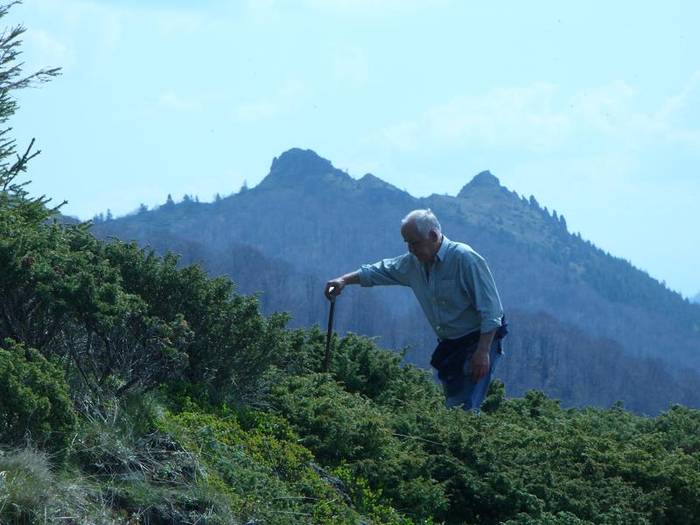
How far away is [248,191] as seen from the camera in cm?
11906

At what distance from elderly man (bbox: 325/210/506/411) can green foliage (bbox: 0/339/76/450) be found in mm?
3147

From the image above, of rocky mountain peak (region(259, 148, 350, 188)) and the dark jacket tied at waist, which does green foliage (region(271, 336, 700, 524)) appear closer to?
the dark jacket tied at waist

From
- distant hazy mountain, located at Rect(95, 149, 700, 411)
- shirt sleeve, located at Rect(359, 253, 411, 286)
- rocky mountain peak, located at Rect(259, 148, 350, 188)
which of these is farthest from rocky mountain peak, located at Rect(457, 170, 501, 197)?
shirt sleeve, located at Rect(359, 253, 411, 286)

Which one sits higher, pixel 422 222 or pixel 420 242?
pixel 422 222

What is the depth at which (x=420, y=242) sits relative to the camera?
8055 mm

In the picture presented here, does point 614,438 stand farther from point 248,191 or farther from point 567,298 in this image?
point 248,191

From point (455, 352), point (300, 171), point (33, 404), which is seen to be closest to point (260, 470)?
point (33, 404)

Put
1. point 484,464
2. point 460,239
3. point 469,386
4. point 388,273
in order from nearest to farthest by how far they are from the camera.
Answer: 1. point 484,464
2. point 469,386
3. point 388,273
4. point 460,239

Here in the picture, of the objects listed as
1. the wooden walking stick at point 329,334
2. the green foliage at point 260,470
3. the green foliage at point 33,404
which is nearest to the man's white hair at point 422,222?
the wooden walking stick at point 329,334

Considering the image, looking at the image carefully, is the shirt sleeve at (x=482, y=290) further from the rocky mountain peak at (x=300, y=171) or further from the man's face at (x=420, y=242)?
the rocky mountain peak at (x=300, y=171)

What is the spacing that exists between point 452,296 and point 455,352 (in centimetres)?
44

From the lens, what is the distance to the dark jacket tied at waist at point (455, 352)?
27.3 ft

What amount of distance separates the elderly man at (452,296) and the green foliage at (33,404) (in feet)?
10.3

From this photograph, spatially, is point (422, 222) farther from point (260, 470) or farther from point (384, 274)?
point (260, 470)
